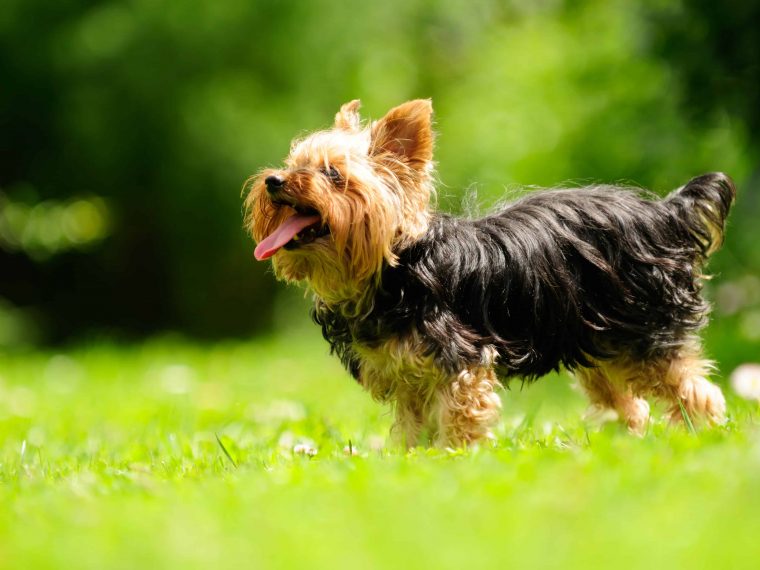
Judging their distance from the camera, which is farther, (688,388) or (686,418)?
Answer: (688,388)

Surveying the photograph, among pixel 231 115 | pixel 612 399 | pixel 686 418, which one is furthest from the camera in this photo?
pixel 231 115

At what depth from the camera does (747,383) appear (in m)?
5.68

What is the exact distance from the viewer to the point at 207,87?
14.4 metres

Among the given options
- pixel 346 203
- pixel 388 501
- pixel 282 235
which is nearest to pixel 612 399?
pixel 346 203

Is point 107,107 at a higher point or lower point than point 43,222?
higher

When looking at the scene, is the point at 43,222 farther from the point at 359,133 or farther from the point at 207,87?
the point at 359,133

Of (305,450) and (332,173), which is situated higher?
(332,173)

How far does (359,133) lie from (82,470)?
1.91 metres

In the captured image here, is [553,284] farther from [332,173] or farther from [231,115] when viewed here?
[231,115]

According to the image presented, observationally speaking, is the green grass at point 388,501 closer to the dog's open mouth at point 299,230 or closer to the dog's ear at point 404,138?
the dog's open mouth at point 299,230

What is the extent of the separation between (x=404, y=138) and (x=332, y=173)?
1.30 ft

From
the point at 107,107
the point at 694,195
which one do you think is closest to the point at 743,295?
the point at 694,195

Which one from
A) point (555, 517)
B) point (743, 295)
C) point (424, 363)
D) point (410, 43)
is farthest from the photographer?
point (410, 43)

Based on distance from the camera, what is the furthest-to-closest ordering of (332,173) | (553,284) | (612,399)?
(612,399) → (553,284) → (332,173)
